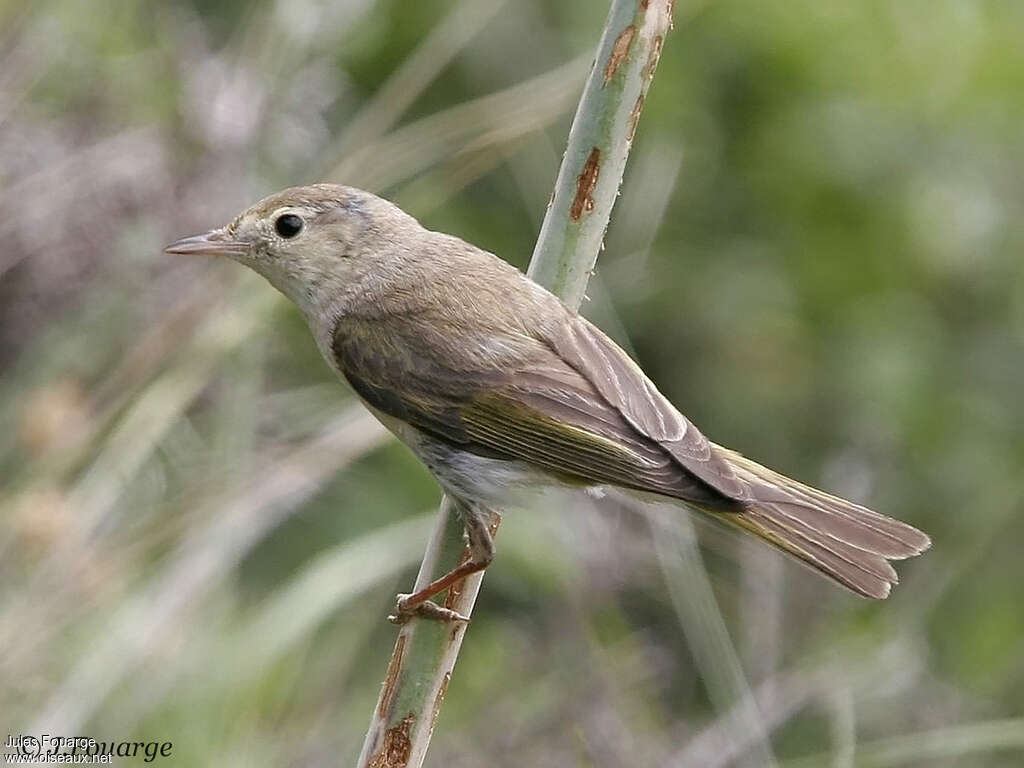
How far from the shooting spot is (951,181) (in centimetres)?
523

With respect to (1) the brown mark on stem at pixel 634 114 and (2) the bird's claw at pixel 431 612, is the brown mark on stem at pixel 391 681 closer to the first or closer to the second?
(2) the bird's claw at pixel 431 612

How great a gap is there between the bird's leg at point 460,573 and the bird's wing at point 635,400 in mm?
359

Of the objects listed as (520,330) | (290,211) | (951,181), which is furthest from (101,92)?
(951,181)

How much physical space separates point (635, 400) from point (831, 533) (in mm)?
462

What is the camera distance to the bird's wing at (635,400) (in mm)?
2863

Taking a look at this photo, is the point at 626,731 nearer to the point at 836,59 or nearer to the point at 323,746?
the point at 323,746

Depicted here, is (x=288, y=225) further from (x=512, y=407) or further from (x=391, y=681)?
(x=391, y=681)

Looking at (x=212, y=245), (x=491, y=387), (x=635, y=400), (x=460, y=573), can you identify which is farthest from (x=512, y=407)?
(x=212, y=245)

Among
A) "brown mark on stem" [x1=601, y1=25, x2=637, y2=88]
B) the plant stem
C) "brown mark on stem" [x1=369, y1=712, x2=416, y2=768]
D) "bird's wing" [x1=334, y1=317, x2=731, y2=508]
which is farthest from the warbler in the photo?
"brown mark on stem" [x1=601, y1=25, x2=637, y2=88]

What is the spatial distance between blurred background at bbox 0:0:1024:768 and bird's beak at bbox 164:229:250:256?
14.9 inches

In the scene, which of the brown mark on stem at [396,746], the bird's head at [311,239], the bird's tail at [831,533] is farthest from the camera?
the bird's head at [311,239]

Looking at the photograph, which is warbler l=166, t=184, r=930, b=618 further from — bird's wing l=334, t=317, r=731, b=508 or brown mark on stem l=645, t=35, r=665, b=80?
brown mark on stem l=645, t=35, r=665, b=80

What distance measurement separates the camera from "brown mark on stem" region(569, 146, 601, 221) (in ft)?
8.24

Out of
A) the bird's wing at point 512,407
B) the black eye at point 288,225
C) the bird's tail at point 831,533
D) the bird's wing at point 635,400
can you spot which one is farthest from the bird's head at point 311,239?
the bird's tail at point 831,533
